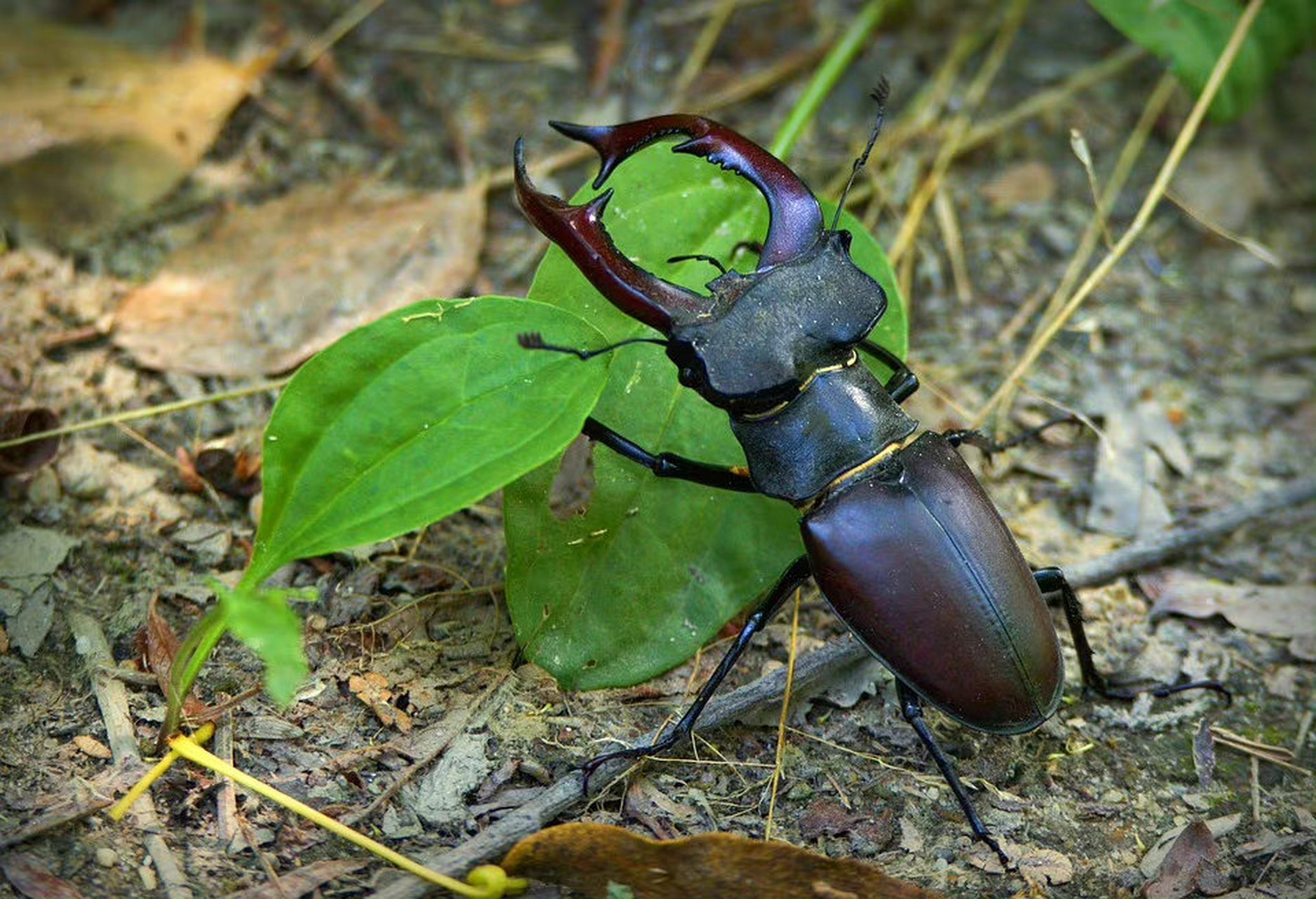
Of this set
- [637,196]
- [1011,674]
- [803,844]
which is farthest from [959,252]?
[803,844]

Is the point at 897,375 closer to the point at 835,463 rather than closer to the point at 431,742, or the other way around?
the point at 835,463

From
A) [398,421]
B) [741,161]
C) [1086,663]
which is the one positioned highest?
[741,161]

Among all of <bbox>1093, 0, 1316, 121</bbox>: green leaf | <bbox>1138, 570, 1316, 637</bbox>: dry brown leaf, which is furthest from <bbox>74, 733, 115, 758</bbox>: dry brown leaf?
<bbox>1093, 0, 1316, 121</bbox>: green leaf

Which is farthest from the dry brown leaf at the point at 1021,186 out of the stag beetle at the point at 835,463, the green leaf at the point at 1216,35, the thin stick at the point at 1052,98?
the stag beetle at the point at 835,463

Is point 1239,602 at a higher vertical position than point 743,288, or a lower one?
lower

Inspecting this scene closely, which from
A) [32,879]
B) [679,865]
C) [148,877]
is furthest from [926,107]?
[32,879]
